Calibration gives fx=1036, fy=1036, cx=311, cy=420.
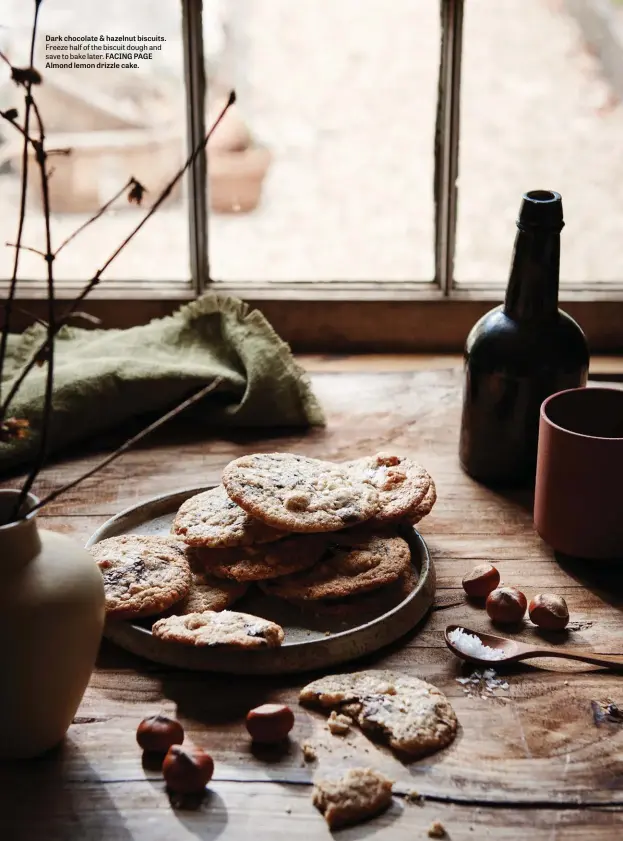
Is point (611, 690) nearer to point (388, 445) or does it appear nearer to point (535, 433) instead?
point (535, 433)

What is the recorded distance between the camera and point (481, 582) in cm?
118

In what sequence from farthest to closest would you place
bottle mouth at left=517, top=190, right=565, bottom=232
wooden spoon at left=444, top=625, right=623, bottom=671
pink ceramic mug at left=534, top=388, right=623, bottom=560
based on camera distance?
1. bottle mouth at left=517, top=190, right=565, bottom=232
2. pink ceramic mug at left=534, top=388, right=623, bottom=560
3. wooden spoon at left=444, top=625, right=623, bottom=671

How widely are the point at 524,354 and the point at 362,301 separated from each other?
627mm

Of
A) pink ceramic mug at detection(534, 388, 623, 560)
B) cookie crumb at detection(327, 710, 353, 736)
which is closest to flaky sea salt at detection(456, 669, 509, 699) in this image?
cookie crumb at detection(327, 710, 353, 736)

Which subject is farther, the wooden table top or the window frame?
the window frame

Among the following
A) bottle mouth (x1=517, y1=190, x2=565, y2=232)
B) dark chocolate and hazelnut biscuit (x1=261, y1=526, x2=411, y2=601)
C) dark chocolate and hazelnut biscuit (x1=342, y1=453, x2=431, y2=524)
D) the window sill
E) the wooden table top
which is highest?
bottle mouth (x1=517, y1=190, x2=565, y2=232)

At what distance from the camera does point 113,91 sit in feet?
6.15

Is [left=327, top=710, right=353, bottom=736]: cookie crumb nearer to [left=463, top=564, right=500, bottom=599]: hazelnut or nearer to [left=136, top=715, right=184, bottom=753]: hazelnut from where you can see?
[left=136, top=715, right=184, bottom=753]: hazelnut

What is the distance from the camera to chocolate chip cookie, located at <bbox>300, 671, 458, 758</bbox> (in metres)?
0.94

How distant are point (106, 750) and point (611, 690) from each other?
493mm

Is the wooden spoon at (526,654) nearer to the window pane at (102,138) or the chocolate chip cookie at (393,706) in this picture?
the chocolate chip cookie at (393,706)

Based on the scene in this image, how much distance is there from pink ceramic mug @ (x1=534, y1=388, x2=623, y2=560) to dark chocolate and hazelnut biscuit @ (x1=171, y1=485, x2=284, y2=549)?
33 centimetres

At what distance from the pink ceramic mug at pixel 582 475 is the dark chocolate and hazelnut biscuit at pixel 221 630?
0.38 meters

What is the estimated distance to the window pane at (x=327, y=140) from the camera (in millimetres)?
1845
